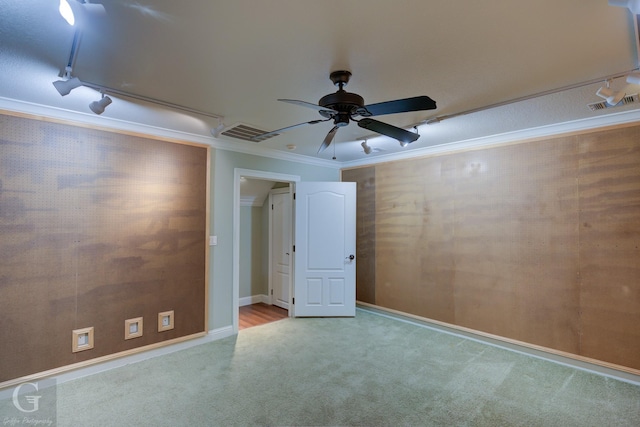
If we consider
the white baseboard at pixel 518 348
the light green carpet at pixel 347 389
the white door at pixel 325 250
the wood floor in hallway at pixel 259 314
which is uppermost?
the white door at pixel 325 250

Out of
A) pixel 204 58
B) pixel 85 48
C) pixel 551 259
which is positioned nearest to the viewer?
pixel 85 48

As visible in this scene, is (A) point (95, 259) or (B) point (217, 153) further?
(B) point (217, 153)

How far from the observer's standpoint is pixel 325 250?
4.76m

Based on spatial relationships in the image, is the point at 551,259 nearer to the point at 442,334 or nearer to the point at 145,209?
the point at 442,334

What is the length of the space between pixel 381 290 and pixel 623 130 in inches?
A: 131

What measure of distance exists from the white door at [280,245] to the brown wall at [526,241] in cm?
154

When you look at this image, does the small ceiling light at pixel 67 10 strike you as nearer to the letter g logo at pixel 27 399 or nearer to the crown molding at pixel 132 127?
the crown molding at pixel 132 127

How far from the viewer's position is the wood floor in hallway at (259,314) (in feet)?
14.9

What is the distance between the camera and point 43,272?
2734 millimetres

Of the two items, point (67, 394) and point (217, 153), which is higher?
point (217, 153)

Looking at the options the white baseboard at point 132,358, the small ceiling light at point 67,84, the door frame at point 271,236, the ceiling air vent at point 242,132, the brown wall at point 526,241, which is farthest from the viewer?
the door frame at point 271,236

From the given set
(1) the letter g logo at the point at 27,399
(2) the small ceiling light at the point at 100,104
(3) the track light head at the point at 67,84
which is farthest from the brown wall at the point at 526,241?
(1) the letter g logo at the point at 27,399

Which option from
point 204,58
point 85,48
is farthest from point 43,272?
point 204,58

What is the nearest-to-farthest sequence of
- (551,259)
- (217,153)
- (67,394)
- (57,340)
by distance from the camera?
(67,394) < (57,340) < (551,259) < (217,153)
